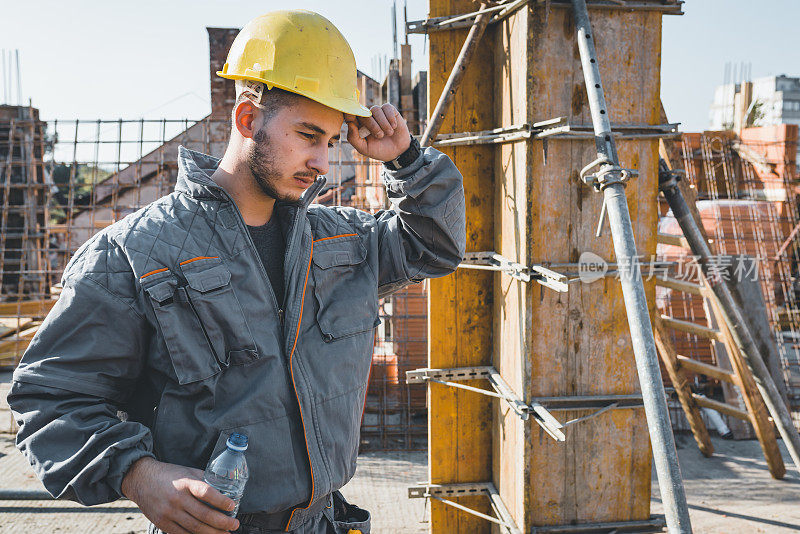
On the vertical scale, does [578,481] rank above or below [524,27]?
below

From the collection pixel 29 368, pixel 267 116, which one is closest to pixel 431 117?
pixel 267 116

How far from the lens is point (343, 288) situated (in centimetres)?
236

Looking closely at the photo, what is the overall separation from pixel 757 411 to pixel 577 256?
12.0 ft

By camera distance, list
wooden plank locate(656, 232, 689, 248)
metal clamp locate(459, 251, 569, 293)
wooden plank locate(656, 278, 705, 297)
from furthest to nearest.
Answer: wooden plank locate(656, 278, 705, 297) < wooden plank locate(656, 232, 689, 248) < metal clamp locate(459, 251, 569, 293)

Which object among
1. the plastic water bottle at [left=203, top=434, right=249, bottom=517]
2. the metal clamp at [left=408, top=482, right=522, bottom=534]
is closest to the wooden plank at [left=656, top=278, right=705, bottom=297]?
the metal clamp at [left=408, top=482, right=522, bottom=534]

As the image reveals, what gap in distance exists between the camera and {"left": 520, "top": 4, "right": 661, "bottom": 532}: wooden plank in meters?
3.31

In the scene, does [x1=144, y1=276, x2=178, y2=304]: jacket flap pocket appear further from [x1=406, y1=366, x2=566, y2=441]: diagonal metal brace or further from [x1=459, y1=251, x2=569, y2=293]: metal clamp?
[x1=406, y1=366, x2=566, y2=441]: diagonal metal brace

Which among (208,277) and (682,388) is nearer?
(208,277)

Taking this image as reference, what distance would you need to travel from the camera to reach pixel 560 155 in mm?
3355

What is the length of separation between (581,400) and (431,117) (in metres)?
1.93

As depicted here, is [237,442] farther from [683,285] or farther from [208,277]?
[683,285]

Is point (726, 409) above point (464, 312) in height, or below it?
below

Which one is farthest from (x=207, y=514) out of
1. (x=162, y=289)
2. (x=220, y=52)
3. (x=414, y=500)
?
(x=220, y=52)

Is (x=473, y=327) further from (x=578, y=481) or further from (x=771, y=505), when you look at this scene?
(x=771, y=505)
